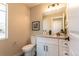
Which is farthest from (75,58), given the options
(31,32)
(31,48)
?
(31,32)

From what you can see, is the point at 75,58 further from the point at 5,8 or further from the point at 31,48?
the point at 31,48

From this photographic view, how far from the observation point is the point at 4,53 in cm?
321

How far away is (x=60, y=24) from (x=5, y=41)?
5.53ft

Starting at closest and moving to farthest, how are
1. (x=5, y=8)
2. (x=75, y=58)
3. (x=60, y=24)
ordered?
(x=75, y=58) < (x=5, y=8) < (x=60, y=24)

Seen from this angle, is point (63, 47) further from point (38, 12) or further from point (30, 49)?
point (38, 12)

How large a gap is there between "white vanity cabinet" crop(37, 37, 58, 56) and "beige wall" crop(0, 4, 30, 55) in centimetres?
82

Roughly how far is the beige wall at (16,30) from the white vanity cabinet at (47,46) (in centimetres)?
82

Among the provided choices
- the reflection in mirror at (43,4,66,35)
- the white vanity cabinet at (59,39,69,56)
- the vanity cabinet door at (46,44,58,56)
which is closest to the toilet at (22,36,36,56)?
the reflection in mirror at (43,4,66,35)

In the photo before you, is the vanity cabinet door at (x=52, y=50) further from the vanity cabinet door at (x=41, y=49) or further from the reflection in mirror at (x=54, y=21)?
the reflection in mirror at (x=54, y=21)

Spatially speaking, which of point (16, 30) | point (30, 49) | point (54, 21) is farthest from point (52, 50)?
point (16, 30)

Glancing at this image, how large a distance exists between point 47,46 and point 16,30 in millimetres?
1198

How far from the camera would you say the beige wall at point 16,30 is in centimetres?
338

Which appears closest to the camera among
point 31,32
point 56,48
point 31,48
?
point 56,48

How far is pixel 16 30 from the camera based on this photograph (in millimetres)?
3836
